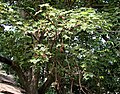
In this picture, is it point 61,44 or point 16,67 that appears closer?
point 61,44

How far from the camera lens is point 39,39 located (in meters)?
6.36

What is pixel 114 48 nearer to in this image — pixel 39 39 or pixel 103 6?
pixel 103 6

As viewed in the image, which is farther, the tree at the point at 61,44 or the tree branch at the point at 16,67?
the tree branch at the point at 16,67

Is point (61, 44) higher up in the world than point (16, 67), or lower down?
higher up

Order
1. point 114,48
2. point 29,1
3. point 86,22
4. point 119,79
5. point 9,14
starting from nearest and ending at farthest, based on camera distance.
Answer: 1. point 86,22
2. point 9,14
3. point 114,48
4. point 29,1
5. point 119,79

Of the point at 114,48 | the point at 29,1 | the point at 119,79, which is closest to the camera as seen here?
the point at 114,48

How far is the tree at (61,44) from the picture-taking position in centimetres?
514

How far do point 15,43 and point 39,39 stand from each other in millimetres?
733

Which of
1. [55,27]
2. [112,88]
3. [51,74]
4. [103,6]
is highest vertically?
[103,6]

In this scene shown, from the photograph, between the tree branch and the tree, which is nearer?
the tree

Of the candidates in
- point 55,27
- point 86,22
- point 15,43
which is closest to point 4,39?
point 15,43

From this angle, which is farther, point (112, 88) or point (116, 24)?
point (112, 88)

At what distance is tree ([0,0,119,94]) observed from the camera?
514cm

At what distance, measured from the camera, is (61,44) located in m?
5.42
